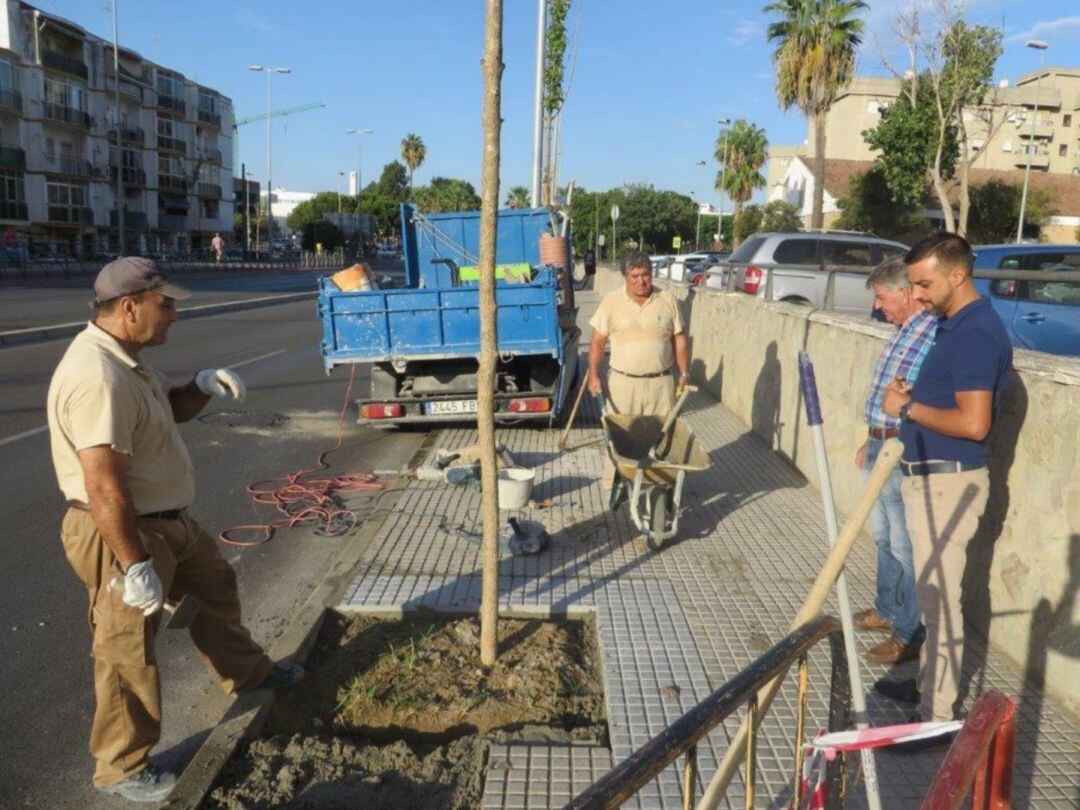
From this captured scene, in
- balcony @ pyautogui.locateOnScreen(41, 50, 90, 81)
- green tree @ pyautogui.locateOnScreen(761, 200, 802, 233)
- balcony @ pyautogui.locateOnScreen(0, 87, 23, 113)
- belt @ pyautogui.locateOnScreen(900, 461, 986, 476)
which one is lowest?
belt @ pyautogui.locateOnScreen(900, 461, 986, 476)

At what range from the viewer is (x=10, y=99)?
5056cm

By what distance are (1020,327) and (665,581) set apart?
20.3 ft

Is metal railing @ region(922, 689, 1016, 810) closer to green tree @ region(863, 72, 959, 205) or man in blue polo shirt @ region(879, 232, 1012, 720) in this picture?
man in blue polo shirt @ region(879, 232, 1012, 720)

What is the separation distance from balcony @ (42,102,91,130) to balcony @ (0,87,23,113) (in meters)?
2.45

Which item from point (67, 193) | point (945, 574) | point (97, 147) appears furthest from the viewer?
point (97, 147)

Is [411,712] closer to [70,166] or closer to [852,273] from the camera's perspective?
[852,273]

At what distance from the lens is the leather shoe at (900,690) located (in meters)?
3.69

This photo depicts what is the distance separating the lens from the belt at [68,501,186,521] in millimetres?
2975

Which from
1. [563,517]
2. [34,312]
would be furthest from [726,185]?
[563,517]

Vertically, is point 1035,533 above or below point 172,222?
below

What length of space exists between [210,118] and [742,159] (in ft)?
153

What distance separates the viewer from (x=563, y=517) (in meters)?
6.17

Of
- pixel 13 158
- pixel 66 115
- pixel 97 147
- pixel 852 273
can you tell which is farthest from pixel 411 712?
pixel 97 147

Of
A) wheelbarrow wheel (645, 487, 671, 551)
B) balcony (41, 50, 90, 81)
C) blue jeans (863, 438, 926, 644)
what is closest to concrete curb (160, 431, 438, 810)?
wheelbarrow wheel (645, 487, 671, 551)
